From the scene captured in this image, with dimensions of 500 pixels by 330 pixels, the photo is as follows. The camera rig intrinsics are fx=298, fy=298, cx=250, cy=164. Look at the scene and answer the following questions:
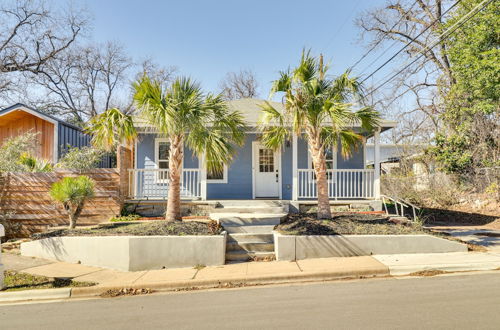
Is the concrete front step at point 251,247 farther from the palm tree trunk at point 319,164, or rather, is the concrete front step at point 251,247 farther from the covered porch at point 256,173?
the covered porch at point 256,173

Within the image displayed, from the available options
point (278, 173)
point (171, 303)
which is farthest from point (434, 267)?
point (278, 173)

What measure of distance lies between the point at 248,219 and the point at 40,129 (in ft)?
33.7

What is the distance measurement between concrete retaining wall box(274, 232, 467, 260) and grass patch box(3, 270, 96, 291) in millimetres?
3783

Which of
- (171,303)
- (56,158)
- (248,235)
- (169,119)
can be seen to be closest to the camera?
(171,303)

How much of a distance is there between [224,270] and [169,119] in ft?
10.9

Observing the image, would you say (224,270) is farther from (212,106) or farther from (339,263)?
(212,106)

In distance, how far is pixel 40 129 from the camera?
1260 centimetres

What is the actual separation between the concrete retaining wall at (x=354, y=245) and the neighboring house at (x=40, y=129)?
33.5ft

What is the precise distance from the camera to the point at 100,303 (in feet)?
14.7

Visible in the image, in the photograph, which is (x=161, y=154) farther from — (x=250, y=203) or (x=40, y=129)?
(x=40, y=129)

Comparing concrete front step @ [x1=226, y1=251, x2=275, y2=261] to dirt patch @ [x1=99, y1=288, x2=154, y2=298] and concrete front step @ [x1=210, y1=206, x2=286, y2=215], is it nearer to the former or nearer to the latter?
dirt patch @ [x1=99, y1=288, x2=154, y2=298]

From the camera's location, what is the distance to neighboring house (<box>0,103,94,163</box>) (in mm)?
12148

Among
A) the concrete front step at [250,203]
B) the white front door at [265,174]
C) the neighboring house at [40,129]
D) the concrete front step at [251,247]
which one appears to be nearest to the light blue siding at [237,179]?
the white front door at [265,174]

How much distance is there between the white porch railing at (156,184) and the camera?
10.1 metres
